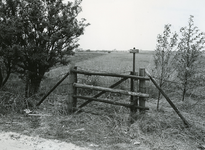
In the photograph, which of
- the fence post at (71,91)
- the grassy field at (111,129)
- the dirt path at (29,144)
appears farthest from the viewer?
the fence post at (71,91)

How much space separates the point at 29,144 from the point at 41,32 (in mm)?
4331

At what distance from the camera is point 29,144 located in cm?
486

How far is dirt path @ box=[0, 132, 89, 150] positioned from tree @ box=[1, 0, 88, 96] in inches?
126

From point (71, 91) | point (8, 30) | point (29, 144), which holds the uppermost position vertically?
point (8, 30)

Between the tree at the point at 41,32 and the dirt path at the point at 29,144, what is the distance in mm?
3194

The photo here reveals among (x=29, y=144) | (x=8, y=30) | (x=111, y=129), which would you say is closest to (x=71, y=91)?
(x=111, y=129)

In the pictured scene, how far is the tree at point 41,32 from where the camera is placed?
25.0 feet

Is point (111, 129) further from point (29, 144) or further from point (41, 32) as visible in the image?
point (41, 32)

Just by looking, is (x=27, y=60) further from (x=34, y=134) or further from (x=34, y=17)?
(x=34, y=134)

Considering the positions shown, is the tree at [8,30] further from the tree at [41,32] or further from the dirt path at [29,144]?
the dirt path at [29,144]

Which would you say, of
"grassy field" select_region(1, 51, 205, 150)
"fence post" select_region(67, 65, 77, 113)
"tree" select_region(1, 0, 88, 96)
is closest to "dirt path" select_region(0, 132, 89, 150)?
"grassy field" select_region(1, 51, 205, 150)

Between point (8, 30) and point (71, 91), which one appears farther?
point (8, 30)

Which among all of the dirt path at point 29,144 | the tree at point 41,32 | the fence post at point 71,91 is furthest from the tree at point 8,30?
the dirt path at point 29,144

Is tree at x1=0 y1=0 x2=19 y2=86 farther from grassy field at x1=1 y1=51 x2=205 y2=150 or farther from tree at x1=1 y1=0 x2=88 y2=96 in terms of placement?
grassy field at x1=1 y1=51 x2=205 y2=150
